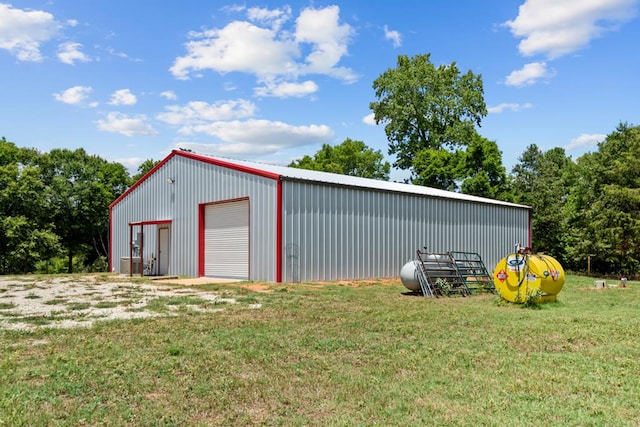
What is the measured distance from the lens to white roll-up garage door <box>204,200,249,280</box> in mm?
17141

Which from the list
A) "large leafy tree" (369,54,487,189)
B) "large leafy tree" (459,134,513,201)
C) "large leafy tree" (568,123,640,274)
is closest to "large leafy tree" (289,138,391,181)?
"large leafy tree" (369,54,487,189)

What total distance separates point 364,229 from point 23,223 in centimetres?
2347

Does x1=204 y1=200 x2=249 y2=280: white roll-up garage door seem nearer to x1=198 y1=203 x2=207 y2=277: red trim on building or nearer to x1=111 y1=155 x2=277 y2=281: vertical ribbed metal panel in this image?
x1=198 y1=203 x2=207 y2=277: red trim on building

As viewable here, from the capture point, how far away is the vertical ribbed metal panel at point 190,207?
16.0 m

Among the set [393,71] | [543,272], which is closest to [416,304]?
[543,272]

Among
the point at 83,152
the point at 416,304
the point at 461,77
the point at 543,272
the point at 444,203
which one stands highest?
the point at 461,77

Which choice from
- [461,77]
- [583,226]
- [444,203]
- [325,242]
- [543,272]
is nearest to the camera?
[543,272]

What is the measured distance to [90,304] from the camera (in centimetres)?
1042

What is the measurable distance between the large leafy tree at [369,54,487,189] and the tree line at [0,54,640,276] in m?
0.09

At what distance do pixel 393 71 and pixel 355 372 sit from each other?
140 feet

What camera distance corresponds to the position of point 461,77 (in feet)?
145

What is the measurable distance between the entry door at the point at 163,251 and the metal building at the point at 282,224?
4 centimetres

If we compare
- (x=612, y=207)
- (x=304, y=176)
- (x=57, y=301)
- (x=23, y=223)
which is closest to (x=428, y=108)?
(x=612, y=207)

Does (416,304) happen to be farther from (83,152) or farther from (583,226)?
(83,152)
